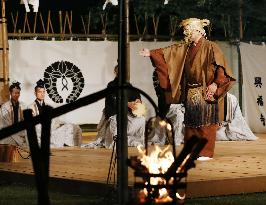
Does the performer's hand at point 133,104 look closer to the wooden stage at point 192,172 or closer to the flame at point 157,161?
the wooden stage at point 192,172

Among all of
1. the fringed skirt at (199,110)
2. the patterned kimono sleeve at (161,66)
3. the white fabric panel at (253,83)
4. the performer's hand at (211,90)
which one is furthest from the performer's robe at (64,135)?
the white fabric panel at (253,83)

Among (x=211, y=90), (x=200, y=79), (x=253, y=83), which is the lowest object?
(x=253, y=83)

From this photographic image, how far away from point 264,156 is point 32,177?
3.67 meters

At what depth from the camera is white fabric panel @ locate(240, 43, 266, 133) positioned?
18.3 metres

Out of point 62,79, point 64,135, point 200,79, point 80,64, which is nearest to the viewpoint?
point 200,79

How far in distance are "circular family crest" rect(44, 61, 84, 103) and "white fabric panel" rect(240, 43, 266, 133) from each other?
3.78 metres

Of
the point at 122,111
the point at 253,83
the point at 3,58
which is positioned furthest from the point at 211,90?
the point at 253,83

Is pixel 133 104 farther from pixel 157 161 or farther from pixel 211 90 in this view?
pixel 157 161

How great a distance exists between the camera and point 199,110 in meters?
11.8

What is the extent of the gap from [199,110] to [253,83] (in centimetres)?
679

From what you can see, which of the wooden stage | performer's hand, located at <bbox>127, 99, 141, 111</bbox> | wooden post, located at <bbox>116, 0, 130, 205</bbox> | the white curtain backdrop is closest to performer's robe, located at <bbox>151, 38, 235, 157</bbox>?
the wooden stage

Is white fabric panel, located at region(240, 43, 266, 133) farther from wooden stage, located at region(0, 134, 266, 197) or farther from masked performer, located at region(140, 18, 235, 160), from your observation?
masked performer, located at region(140, 18, 235, 160)

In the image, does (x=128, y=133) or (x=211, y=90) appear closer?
(x=211, y=90)

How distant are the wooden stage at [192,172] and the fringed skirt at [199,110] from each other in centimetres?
55
